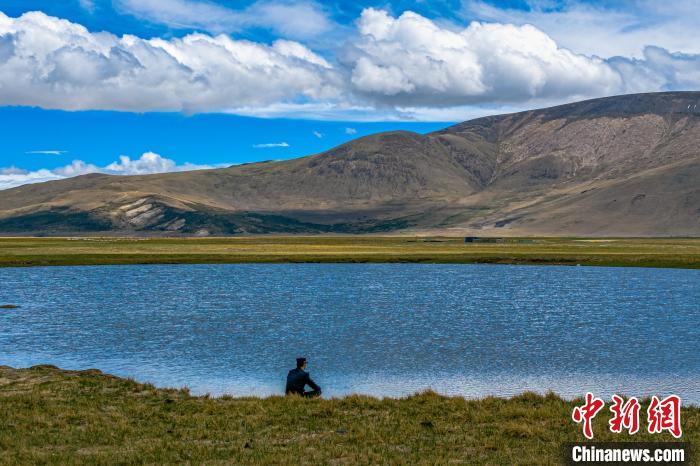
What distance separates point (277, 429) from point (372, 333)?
2531cm

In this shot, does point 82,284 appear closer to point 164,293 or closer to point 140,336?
point 164,293

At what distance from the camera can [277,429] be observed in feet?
68.3

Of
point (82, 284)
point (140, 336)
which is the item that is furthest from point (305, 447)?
point (82, 284)

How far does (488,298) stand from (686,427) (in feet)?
157

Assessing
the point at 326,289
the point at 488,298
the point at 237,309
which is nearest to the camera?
the point at 237,309

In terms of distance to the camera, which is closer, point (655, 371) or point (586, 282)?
point (655, 371)

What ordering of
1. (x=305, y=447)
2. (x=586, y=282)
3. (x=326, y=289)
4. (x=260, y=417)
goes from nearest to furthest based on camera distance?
(x=305, y=447) < (x=260, y=417) < (x=326, y=289) < (x=586, y=282)

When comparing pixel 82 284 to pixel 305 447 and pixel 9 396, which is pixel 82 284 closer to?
pixel 9 396

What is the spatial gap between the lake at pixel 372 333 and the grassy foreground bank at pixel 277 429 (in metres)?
5.14

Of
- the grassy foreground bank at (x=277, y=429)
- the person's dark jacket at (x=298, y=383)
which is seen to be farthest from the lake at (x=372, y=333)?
the grassy foreground bank at (x=277, y=429)

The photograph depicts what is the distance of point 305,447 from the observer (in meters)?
18.7
